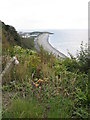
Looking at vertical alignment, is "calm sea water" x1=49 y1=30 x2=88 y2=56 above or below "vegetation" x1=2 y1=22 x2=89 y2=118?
above

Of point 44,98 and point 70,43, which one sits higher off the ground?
point 70,43

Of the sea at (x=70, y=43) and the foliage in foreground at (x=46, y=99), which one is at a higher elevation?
the sea at (x=70, y=43)

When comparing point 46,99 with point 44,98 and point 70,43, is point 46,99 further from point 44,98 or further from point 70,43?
point 70,43

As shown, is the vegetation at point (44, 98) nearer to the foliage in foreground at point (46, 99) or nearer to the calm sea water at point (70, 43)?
the foliage in foreground at point (46, 99)

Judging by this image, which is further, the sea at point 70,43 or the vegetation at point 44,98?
the sea at point 70,43

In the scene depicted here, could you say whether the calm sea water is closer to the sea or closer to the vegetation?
the sea

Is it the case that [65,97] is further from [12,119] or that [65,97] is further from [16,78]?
[16,78]

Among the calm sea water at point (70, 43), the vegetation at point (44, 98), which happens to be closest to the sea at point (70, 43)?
the calm sea water at point (70, 43)

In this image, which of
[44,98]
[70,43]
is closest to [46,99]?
[44,98]

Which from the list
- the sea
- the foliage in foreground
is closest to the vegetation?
the foliage in foreground

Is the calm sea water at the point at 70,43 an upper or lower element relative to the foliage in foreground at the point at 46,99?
upper

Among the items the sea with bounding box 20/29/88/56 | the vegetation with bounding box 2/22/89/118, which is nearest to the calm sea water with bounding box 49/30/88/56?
the sea with bounding box 20/29/88/56

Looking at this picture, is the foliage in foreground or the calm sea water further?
the calm sea water

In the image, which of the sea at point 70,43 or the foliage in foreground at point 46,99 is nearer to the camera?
the foliage in foreground at point 46,99
